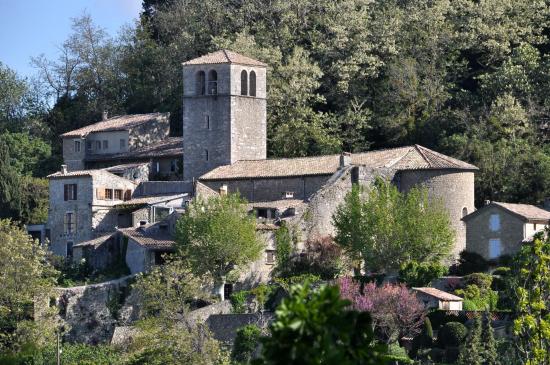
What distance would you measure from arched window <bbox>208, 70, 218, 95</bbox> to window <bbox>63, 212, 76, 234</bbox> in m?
8.42

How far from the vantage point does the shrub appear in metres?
54.0

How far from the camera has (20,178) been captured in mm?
74438

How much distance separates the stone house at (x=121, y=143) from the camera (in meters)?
71.7

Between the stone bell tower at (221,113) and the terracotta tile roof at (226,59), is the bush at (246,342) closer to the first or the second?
the stone bell tower at (221,113)

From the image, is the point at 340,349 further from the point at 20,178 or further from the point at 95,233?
the point at 20,178

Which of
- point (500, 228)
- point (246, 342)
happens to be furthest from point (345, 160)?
point (246, 342)

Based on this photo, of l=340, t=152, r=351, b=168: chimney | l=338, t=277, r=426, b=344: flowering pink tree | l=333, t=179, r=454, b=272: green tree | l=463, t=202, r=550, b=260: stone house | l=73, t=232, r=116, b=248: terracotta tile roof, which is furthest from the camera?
l=340, t=152, r=351, b=168: chimney

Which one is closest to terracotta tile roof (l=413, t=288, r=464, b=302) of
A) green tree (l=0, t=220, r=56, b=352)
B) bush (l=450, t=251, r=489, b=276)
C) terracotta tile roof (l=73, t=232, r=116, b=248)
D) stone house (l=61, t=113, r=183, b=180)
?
bush (l=450, t=251, r=489, b=276)

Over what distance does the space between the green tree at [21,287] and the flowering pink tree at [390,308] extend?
1156cm

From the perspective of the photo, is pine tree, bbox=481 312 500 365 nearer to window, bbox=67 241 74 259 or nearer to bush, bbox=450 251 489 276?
bush, bbox=450 251 489 276

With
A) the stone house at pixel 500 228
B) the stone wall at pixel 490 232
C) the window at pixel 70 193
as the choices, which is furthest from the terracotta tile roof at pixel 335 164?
the window at pixel 70 193

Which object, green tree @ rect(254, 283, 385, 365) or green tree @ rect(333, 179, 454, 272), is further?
green tree @ rect(333, 179, 454, 272)

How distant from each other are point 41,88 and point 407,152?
32.1m

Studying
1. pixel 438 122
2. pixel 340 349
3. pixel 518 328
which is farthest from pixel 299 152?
pixel 340 349
